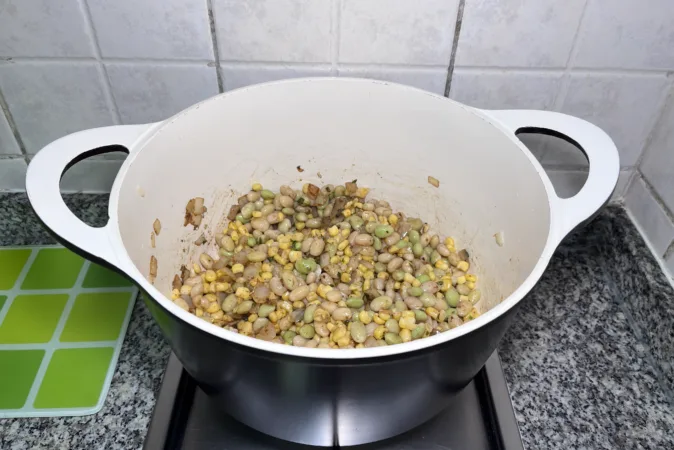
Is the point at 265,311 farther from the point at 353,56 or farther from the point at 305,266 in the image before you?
the point at 353,56

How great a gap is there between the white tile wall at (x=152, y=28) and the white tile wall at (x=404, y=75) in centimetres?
18

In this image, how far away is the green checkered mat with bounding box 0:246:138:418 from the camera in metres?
0.67

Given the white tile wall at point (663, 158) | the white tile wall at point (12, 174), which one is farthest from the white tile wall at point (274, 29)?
the white tile wall at point (663, 158)

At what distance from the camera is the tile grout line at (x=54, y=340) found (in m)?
0.67

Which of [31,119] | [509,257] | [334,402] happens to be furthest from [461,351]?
[31,119]

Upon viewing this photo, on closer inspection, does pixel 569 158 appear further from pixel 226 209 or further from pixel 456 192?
pixel 226 209

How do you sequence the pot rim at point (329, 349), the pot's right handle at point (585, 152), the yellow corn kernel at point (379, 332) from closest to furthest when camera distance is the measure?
the pot rim at point (329, 349) < the pot's right handle at point (585, 152) < the yellow corn kernel at point (379, 332)

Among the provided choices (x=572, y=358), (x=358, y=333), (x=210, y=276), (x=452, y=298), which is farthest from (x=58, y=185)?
(x=572, y=358)

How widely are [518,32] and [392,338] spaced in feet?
1.32

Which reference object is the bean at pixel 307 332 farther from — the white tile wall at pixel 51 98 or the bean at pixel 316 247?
the white tile wall at pixel 51 98

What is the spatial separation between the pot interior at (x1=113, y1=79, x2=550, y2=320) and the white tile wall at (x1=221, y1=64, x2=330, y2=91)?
5 cm

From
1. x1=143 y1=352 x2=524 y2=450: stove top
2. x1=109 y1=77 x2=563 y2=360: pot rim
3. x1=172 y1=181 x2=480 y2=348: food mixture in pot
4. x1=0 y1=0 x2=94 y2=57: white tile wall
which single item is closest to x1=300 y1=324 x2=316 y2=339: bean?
x1=172 y1=181 x2=480 y2=348: food mixture in pot

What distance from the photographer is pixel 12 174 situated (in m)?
0.80

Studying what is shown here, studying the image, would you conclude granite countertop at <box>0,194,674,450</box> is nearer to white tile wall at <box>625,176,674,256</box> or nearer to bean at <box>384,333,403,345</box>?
white tile wall at <box>625,176,674,256</box>
